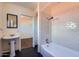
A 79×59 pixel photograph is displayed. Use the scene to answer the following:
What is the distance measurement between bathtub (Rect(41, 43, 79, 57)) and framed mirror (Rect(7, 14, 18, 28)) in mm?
810

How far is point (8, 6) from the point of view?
7.06ft

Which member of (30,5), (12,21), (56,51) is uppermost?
(30,5)

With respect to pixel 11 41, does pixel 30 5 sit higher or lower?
higher

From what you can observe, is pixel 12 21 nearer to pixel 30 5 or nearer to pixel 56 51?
pixel 30 5

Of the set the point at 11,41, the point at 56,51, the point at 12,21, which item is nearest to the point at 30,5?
the point at 12,21

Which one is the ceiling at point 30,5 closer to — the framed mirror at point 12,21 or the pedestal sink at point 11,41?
the framed mirror at point 12,21

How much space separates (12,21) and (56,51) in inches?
45.3

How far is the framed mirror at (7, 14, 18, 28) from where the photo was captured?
215 cm

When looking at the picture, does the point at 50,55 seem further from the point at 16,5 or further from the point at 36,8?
the point at 16,5

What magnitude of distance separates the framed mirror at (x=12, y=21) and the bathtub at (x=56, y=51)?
81 cm

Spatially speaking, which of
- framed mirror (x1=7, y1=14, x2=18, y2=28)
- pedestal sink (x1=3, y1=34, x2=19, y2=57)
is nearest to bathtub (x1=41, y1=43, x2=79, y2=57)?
pedestal sink (x1=3, y1=34, x2=19, y2=57)

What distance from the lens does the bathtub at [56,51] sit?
2.31 m

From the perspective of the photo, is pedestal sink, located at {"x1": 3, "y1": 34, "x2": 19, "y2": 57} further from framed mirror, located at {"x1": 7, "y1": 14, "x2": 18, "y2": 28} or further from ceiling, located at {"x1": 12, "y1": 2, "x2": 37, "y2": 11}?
ceiling, located at {"x1": 12, "y1": 2, "x2": 37, "y2": 11}

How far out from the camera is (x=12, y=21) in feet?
7.28
